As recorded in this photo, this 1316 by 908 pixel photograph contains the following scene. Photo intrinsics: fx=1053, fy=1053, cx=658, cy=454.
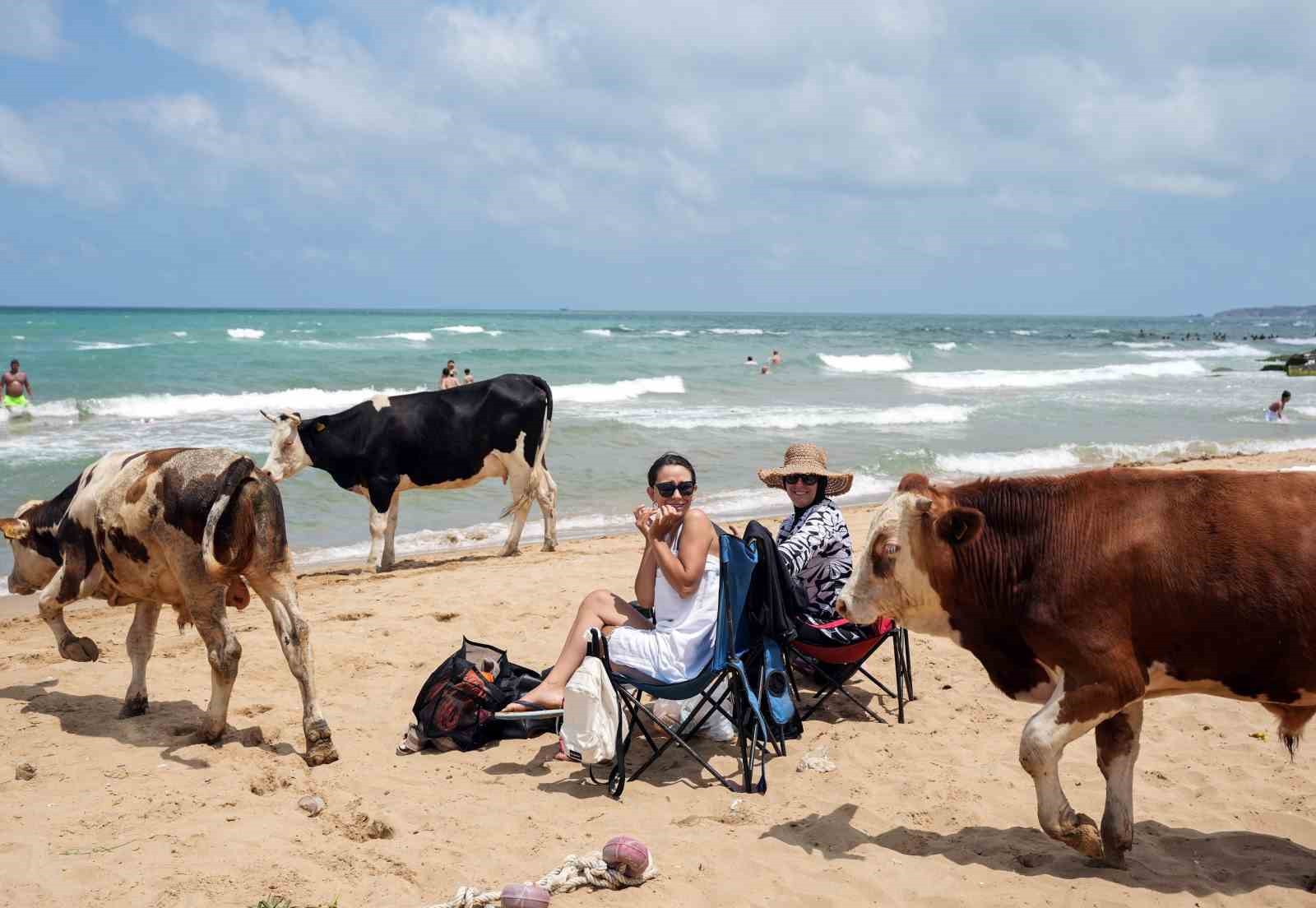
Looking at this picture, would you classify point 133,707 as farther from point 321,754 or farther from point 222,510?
point 222,510

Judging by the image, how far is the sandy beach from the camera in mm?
4047

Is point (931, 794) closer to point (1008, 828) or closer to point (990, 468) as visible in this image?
point (1008, 828)

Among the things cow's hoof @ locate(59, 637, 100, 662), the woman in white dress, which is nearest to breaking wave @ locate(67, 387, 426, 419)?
cow's hoof @ locate(59, 637, 100, 662)

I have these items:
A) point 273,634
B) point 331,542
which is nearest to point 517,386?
point 331,542

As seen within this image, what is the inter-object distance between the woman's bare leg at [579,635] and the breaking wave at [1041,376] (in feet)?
99.1

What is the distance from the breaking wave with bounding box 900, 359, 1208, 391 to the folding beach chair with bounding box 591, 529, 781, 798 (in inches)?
1200

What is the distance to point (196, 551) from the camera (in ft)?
17.8

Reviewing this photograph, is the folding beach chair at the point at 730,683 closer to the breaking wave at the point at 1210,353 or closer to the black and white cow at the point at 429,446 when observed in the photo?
the black and white cow at the point at 429,446

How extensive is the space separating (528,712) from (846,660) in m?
1.71

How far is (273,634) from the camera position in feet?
25.2

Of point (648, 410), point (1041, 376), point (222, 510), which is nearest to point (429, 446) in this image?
point (222, 510)

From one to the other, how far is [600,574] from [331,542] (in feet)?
13.3

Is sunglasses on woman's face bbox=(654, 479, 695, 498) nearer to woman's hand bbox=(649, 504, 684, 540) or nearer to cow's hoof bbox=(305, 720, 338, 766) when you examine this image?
woman's hand bbox=(649, 504, 684, 540)

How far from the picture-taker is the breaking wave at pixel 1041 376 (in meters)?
36.0
